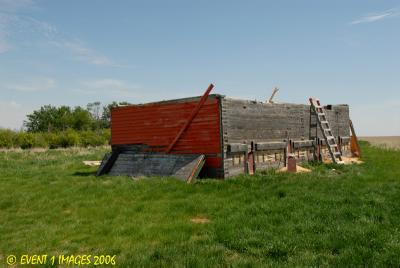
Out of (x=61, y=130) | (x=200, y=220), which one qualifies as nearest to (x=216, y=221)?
(x=200, y=220)

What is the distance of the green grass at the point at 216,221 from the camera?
565 cm

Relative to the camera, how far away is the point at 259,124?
612 inches

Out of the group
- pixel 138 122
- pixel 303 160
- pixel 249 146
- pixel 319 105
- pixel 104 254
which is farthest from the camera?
pixel 319 105

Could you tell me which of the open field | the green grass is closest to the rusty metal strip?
the green grass

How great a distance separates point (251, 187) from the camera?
36.7 ft

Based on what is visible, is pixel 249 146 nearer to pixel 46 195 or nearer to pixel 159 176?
pixel 159 176

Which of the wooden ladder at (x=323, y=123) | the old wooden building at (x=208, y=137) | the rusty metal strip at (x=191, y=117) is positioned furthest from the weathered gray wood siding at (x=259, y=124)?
the rusty metal strip at (x=191, y=117)

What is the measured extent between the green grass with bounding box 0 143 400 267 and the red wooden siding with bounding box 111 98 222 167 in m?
2.48

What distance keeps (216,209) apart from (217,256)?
3.25 meters

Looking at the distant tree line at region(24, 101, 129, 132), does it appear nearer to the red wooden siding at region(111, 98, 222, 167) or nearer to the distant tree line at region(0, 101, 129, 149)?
the distant tree line at region(0, 101, 129, 149)

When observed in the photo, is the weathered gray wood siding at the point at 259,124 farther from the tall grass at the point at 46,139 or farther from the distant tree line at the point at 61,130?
the tall grass at the point at 46,139

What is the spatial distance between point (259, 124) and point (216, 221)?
8.51m

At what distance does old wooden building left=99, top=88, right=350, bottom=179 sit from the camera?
13758mm

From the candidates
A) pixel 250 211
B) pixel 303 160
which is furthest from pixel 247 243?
pixel 303 160
